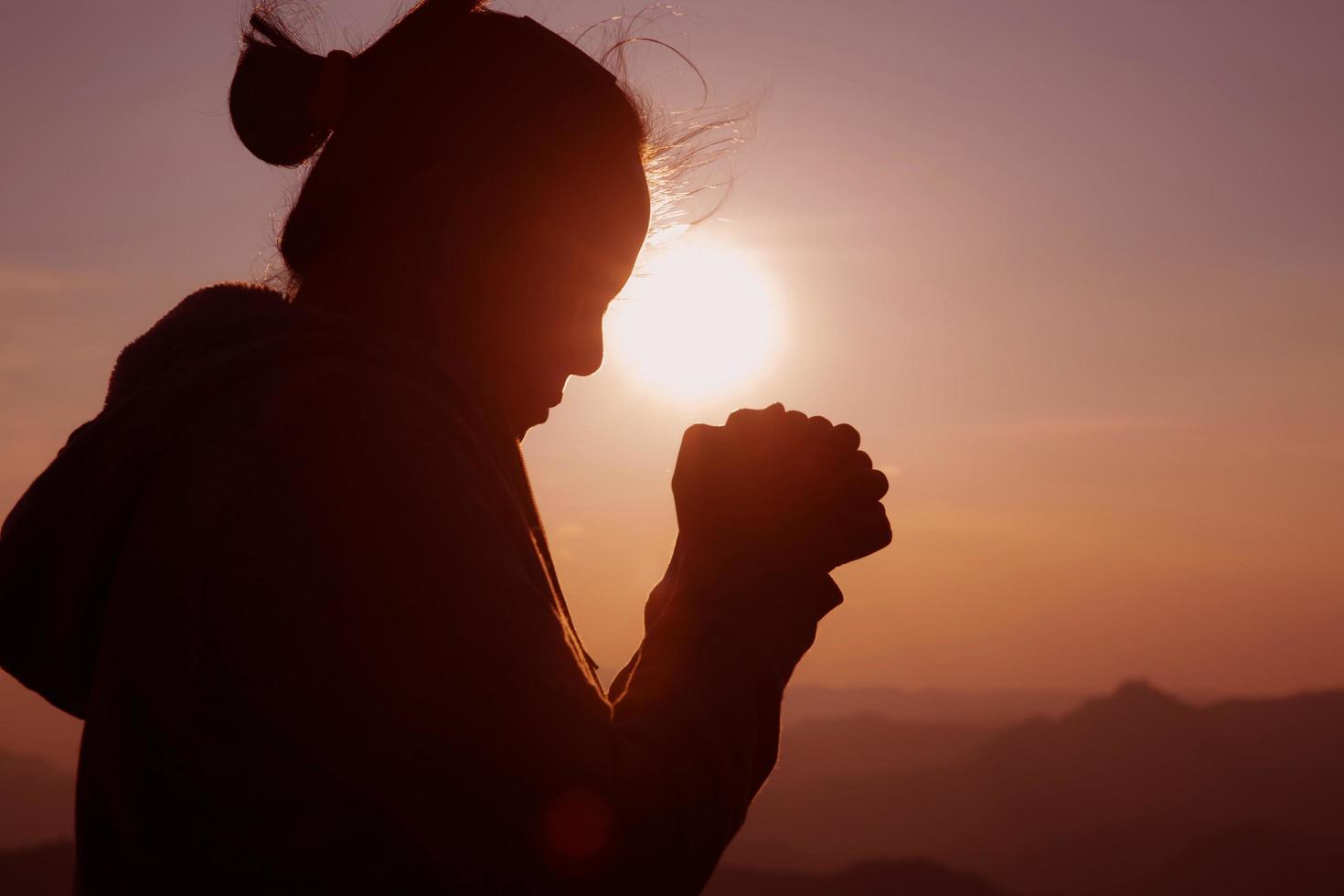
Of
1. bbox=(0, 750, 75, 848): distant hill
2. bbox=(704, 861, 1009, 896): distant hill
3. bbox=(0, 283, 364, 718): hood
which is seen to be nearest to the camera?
bbox=(0, 283, 364, 718): hood

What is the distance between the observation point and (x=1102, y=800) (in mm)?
110188

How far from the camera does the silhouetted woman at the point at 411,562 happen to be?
1019mm

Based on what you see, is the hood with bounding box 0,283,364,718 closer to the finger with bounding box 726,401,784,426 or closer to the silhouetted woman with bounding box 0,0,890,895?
the silhouetted woman with bounding box 0,0,890,895

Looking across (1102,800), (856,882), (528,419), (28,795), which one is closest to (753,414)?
(528,419)

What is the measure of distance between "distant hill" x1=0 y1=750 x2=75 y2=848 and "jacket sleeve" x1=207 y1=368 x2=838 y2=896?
6930 cm

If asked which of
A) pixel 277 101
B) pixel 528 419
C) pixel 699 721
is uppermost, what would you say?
pixel 277 101

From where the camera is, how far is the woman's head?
1.60m

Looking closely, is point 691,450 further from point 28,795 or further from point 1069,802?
point 1069,802

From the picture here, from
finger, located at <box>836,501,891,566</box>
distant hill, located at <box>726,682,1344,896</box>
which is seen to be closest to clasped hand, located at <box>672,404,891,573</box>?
finger, located at <box>836,501,891,566</box>

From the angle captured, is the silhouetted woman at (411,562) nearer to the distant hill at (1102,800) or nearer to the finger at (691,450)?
the finger at (691,450)

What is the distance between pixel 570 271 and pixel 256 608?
2.72 ft

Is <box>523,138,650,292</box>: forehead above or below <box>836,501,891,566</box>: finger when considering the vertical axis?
above

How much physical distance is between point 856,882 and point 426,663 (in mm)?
63204

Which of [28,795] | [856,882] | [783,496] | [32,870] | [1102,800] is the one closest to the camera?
[783,496]
